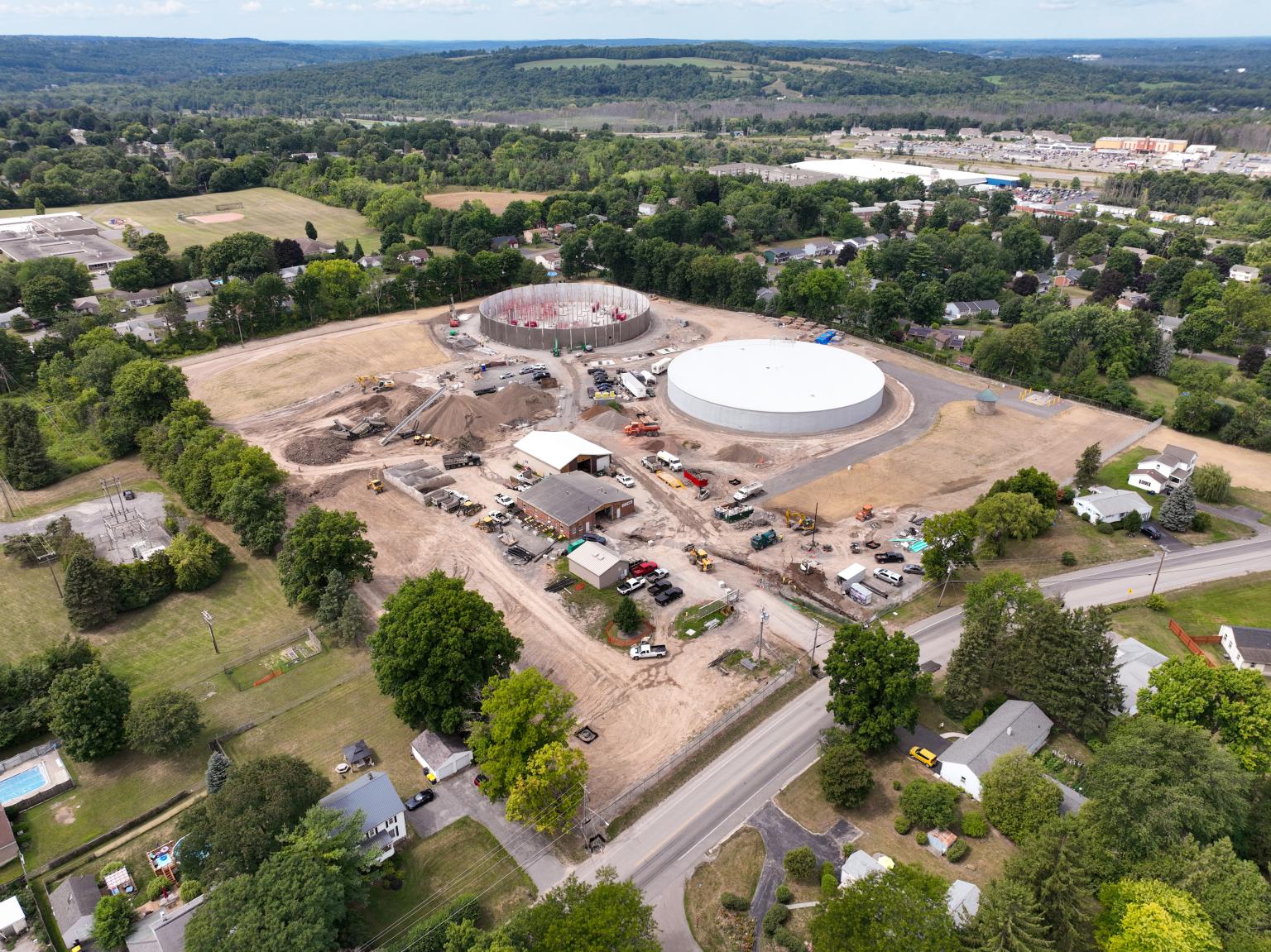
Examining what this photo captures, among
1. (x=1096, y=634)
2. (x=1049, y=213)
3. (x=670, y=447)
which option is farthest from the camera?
(x=1049, y=213)

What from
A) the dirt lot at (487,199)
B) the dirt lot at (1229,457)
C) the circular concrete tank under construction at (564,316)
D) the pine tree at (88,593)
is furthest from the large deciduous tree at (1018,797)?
the dirt lot at (487,199)

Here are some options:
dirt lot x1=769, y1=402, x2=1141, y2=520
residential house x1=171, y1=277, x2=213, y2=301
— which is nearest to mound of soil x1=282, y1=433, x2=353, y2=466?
dirt lot x1=769, y1=402, x2=1141, y2=520

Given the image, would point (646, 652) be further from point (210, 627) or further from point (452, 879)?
point (210, 627)

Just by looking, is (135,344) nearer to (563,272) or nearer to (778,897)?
(563,272)

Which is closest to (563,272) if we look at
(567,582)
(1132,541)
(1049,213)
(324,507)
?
(324,507)

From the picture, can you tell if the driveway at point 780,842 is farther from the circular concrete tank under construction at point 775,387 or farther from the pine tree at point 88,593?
the pine tree at point 88,593
